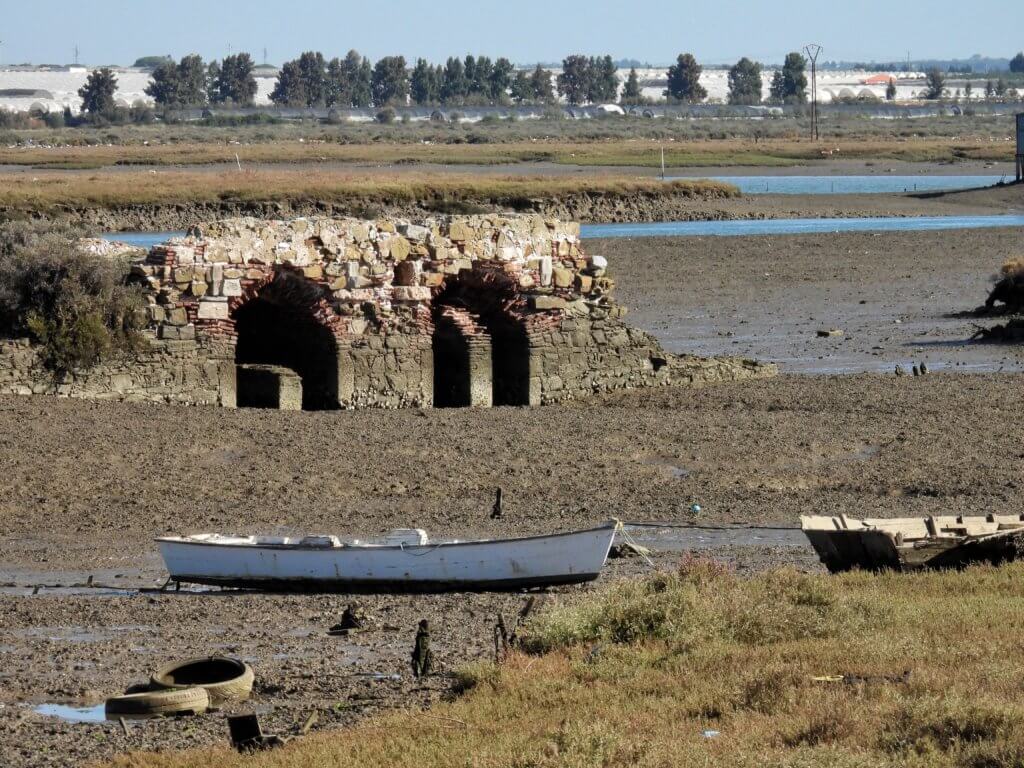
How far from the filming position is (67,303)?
856 inches

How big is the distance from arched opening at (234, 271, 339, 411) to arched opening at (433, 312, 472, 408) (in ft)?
6.42

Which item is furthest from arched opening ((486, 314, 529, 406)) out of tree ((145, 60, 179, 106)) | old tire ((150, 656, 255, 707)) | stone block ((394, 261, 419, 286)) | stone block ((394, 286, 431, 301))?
tree ((145, 60, 179, 106))

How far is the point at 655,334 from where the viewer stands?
104 feet

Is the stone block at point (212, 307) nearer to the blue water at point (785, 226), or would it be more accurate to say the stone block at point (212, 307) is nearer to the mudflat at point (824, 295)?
the mudflat at point (824, 295)

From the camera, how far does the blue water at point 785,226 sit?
178 ft

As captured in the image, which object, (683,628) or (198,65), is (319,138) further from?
(683,628)

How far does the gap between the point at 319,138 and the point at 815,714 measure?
123 m

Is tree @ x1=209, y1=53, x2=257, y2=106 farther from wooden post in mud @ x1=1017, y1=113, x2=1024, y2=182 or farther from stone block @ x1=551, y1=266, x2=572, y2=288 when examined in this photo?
stone block @ x1=551, y1=266, x2=572, y2=288

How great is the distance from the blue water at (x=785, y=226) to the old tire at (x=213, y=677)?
134 feet

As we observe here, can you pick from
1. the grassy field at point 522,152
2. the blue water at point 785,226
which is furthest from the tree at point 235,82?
the blue water at point 785,226

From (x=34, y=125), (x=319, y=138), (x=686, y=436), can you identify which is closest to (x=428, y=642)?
(x=686, y=436)

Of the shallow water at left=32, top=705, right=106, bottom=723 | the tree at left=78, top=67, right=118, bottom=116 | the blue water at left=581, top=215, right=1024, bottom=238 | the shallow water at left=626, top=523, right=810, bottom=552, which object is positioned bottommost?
the shallow water at left=626, top=523, right=810, bottom=552

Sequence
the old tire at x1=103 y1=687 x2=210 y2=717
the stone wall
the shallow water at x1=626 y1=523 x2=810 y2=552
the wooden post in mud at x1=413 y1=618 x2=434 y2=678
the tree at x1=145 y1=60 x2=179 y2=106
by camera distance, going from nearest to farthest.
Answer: the old tire at x1=103 y1=687 x2=210 y2=717
the wooden post in mud at x1=413 y1=618 x2=434 y2=678
the shallow water at x1=626 y1=523 x2=810 y2=552
the stone wall
the tree at x1=145 y1=60 x2=179 y2=106

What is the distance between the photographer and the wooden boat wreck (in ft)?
48.9
